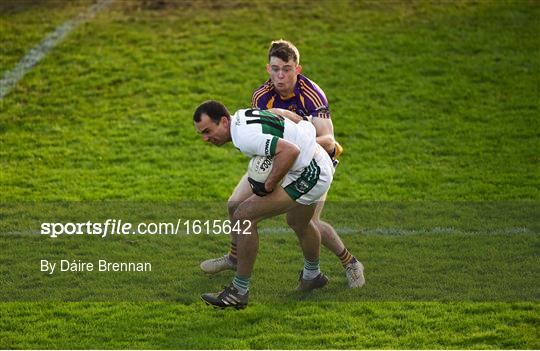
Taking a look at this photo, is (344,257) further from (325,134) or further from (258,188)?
(258,188)

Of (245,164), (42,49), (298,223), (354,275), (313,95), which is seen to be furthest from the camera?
(42,49)

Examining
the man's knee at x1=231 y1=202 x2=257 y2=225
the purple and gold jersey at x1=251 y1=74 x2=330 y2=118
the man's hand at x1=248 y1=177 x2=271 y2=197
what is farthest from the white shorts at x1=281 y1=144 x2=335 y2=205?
the purple and gold jersey at x1=251 y1=74 x2=330 y2=118

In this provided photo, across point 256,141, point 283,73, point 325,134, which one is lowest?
point 325,134

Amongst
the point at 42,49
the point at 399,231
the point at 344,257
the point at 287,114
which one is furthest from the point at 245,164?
the point at 42,49

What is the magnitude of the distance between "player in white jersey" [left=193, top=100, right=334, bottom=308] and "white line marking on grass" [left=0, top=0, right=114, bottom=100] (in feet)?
27.1

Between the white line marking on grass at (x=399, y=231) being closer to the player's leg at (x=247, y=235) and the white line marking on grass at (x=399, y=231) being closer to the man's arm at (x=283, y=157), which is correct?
the player's leg at (x=247, y=235)

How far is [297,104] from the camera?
875 centimetres

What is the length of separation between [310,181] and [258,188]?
0.46 meters

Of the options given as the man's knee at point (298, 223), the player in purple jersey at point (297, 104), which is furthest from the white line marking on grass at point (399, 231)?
the man's knee at point (298, 223)

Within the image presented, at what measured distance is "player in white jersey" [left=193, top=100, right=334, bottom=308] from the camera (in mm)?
7828

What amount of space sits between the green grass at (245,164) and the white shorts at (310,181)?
1074mm

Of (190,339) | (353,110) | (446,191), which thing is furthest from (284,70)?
(353,110)

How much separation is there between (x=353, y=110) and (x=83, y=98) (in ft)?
14.5

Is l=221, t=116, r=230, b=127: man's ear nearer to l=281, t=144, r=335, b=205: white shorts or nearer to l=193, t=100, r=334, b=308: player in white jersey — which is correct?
l=193, t=100, r=334, b=308: player in white jersey
